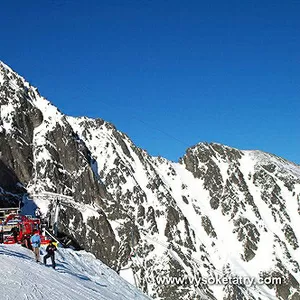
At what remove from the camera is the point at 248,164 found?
195500mm

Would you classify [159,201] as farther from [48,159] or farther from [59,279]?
[59,279]

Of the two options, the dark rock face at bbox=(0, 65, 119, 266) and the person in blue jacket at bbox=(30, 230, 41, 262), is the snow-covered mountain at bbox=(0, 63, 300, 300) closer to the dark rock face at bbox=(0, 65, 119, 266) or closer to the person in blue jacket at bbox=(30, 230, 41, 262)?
the dark rock face at bbox=(0, 65, 119, 266)

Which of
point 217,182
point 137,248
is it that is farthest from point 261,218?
point 137,248

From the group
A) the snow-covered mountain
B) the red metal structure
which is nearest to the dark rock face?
the snow-covered mountain

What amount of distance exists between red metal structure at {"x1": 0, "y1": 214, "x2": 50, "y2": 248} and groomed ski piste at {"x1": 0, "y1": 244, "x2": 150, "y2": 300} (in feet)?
3.81

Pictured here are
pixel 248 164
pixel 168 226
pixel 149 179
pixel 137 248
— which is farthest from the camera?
pixel 248 164

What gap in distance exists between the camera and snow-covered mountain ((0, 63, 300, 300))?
106 m

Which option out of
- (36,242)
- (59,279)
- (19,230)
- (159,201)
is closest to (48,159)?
(159,201)

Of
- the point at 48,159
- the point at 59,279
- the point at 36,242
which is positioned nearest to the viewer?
the point at 59,279

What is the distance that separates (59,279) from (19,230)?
8828 mm

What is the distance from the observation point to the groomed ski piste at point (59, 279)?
16.2 meters

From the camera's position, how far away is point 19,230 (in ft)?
91.7

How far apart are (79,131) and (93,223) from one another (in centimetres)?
5530

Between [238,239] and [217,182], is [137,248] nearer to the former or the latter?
[238,239]
